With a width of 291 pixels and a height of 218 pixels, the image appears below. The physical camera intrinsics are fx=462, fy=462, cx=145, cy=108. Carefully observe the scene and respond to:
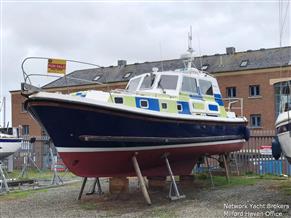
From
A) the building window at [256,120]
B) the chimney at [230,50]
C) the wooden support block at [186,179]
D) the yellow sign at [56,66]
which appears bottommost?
the wooden support block at [186,179]

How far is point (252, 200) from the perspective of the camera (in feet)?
34.4

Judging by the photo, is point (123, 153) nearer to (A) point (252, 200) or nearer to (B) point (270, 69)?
(A) point (252, 200)

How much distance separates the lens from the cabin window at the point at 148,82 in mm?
12828

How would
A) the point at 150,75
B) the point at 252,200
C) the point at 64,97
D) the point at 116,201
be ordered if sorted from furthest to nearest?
the point at 150,75
the point at 116,201
the point at 252,200
the point at 64,97

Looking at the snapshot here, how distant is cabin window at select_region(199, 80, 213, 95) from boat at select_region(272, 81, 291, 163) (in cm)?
287

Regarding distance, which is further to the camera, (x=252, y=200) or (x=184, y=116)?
(x=184, y=116)

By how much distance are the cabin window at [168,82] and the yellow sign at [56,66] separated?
3.36 meters

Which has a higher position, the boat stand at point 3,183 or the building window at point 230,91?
the building window at point 230,91

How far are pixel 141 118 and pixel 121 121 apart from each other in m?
0.53

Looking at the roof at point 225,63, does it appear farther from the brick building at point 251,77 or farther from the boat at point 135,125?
the boat at point 135,125

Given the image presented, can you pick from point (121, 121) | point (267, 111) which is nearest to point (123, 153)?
point (121, 121)

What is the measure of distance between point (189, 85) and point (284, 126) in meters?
3.85

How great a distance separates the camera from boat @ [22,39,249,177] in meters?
10.0

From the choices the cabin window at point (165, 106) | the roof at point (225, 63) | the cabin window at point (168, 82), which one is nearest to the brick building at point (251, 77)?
the roof at point (225, 63)
